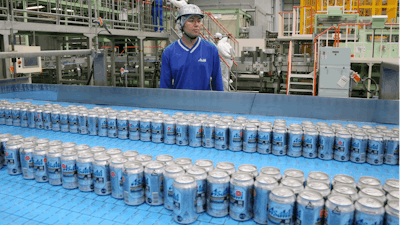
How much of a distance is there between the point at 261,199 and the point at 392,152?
0.97 meters

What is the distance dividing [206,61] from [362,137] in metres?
1.86

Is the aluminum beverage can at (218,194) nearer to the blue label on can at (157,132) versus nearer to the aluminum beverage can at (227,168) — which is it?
the aluminum beverage can at (227,168)

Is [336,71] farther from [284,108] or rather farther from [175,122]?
[175,122]

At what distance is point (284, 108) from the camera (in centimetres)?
275

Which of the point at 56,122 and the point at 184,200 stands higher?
the point at 56,122

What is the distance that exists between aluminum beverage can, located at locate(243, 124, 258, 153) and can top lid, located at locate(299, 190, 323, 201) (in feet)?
2.44

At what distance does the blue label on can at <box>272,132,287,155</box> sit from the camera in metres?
1.86

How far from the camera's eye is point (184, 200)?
47.3 inches

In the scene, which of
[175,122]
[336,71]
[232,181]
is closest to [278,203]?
[232,181]

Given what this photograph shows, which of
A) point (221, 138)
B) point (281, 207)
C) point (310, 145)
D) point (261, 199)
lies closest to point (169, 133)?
point (221, 138)

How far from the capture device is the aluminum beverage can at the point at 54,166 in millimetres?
1565

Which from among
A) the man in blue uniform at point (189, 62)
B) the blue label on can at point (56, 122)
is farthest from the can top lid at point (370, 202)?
the man in blue uniform at point (189, 62)

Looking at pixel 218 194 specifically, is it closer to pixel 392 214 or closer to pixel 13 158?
pixel 392 214

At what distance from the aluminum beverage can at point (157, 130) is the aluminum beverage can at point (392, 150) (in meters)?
1.32
